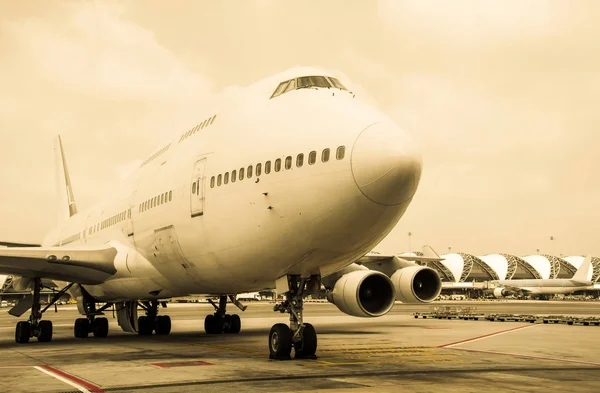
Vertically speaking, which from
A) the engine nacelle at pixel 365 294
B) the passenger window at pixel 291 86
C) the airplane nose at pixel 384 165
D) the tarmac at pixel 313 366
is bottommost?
the tarmac at pixel 313 366

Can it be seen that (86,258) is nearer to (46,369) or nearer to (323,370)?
(46,369)

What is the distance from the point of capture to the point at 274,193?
1127 centimetres

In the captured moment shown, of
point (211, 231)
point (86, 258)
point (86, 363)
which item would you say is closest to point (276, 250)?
point (211, 231)

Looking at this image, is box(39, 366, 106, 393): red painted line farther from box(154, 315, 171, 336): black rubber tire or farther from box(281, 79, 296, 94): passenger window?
box(154, 315, 171, 336): black rubber tire

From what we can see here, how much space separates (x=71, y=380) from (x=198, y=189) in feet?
17.0

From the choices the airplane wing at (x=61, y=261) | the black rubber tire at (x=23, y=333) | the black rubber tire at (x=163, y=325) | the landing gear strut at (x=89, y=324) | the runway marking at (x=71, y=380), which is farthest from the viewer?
the black rubber tire at (x=163, y=325)

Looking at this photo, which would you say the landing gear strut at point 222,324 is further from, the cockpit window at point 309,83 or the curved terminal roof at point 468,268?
the curved terminal roof at point 468,268

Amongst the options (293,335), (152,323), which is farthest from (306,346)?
(152,323)

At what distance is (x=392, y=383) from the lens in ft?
29.9

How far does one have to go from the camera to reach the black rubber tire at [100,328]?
2223 cm

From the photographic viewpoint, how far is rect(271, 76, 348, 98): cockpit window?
12578 millimetres

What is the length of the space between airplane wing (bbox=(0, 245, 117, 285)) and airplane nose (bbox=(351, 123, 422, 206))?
1083 cm

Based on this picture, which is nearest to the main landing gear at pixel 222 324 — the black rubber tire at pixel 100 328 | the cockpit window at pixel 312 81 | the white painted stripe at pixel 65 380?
the black rubber tire at pixel 100 328

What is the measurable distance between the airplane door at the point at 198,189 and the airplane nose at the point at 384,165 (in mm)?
4660
